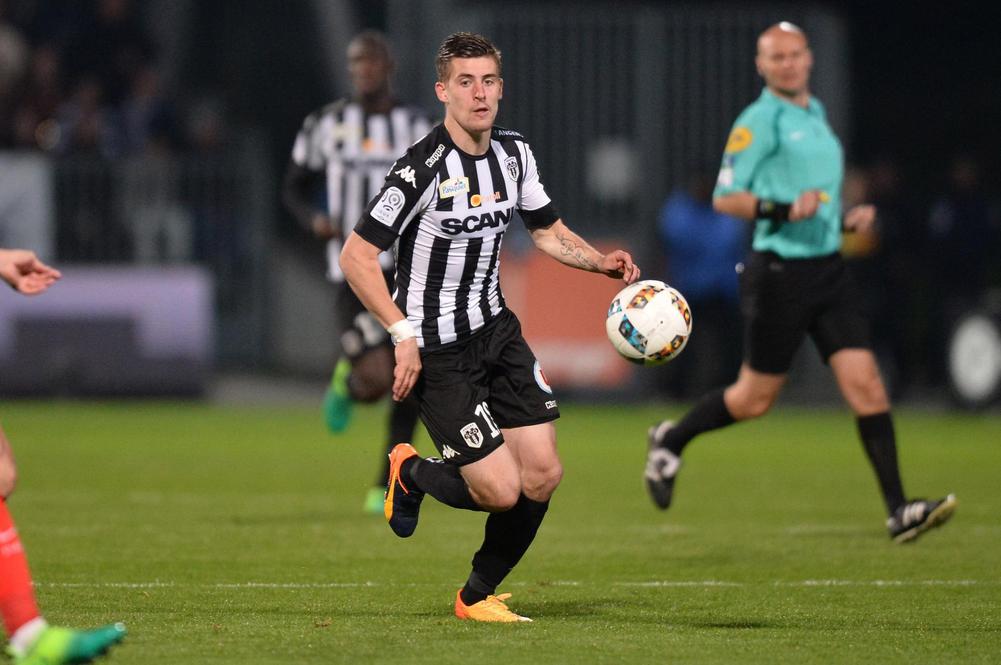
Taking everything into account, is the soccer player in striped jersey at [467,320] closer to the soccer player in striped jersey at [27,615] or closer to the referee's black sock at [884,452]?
the soccer player in striped jersey at [27,615]

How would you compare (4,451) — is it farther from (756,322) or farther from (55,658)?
(756,322)

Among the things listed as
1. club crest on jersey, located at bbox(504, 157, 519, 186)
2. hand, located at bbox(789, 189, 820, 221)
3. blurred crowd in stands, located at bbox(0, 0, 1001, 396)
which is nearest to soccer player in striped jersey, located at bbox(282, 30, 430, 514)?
hand, located at bbox(789, 189, 820, 221)

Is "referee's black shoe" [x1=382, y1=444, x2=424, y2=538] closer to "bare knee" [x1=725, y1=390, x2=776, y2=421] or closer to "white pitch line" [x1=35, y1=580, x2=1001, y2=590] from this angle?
"white pitch line" [x1=35, y1=580, x2=1001, y2=590]

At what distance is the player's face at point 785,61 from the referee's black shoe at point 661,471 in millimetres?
1821

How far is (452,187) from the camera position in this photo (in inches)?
259

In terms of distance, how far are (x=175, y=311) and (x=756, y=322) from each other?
8.98 meters

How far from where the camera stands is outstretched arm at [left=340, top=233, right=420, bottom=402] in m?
6.34

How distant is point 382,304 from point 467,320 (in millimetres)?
425

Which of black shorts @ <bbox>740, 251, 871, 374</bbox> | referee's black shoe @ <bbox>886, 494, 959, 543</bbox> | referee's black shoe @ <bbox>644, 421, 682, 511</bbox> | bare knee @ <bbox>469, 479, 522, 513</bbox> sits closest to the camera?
bare knee @ <bbox>469, 479, 522, 513</bbox>

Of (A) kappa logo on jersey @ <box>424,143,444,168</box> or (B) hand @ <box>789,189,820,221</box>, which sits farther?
(B) hand @ <box>789,189,820,221</box>

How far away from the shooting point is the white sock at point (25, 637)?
16.9 feet

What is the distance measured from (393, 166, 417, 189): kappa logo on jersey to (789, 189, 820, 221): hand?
2.40 meters

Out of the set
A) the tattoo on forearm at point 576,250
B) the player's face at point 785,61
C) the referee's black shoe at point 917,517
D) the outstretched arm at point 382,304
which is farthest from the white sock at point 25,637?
the player's face at point 785,61

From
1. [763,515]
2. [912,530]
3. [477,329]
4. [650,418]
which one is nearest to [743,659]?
[477,329]
